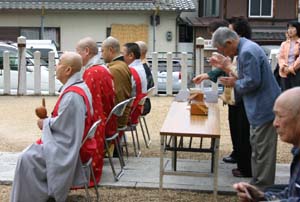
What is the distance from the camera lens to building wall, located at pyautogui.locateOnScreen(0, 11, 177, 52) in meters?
20.6

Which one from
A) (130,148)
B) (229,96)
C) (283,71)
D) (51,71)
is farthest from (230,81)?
(51,71)

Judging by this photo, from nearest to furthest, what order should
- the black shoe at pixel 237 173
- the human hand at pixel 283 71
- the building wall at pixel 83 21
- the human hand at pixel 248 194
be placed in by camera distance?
1. the human hand at pixel 248 194
2. the black shoe at pixel 237 173
3. the human hand at pixel 283 71
4. the building wall at pixel 83 21

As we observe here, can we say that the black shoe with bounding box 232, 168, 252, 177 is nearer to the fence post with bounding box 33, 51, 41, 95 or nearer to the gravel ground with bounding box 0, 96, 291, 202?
the gravel ground with bounding box 0, 96, 291, 202

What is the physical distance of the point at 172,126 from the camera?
4.82m

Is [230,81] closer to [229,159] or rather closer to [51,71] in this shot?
[229,159]

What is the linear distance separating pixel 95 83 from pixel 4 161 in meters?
1.57

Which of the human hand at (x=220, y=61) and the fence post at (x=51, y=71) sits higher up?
the human hand at (x=220, y=61)

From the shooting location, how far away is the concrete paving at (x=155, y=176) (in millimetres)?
5484

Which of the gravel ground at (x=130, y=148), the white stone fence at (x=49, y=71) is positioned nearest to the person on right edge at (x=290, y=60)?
the gravel ground at (x=130, y=148)

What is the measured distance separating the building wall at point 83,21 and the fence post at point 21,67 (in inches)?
327

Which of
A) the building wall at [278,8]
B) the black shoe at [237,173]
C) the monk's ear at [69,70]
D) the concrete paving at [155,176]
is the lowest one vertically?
the concrete paving at [155,176]

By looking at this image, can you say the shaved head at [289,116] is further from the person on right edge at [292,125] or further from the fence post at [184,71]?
the fence post at [184,71]

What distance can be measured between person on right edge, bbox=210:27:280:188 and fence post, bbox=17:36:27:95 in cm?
812

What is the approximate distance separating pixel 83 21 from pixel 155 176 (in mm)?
15396
